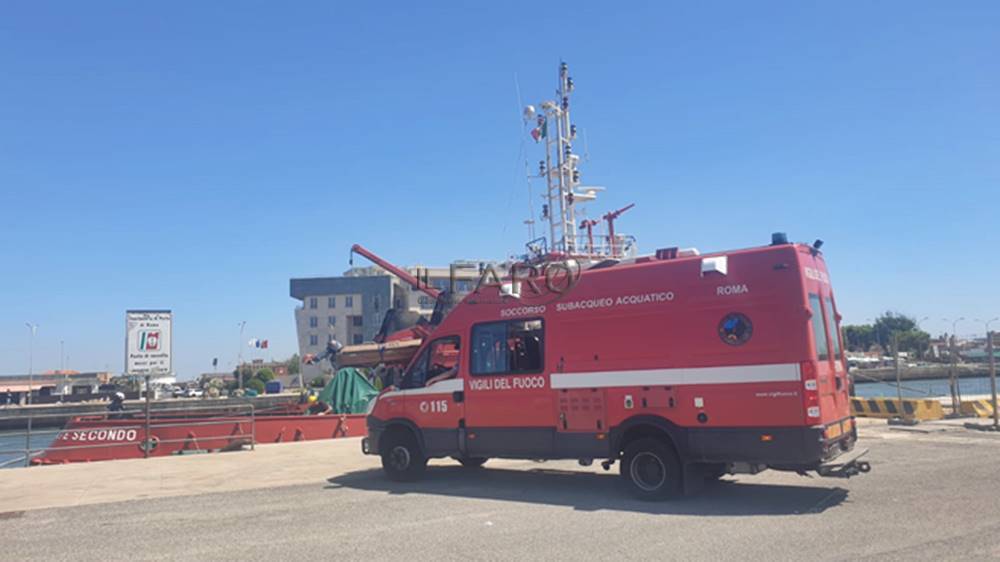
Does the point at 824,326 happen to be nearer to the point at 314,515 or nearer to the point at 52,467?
the point at 314,515

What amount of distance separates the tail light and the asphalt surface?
107 centimetres

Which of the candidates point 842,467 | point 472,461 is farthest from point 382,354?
point 842,467

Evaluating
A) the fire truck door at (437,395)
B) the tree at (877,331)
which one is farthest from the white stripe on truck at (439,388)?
the tree at (877,331)

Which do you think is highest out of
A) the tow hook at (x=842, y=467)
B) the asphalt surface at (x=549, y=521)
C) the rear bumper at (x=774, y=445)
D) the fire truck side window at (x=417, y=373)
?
the fire truck side window at (x=417, y=373)

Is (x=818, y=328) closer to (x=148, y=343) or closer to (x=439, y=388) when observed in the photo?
(x=439, y=388)

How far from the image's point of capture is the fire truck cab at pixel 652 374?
800 centimetres

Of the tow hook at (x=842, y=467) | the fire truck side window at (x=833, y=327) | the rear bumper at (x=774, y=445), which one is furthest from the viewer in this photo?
the fire truck side window at (x=833, y=327)

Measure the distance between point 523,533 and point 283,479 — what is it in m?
6.25

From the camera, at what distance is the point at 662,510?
315 inches

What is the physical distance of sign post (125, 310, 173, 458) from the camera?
49.7 ft

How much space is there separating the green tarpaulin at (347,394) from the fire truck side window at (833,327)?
17307 millimetres

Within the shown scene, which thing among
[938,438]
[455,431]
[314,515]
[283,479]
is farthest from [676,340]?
[938,438]

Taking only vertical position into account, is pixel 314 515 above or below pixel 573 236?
below

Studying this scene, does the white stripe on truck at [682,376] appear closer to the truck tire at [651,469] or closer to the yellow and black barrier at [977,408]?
the truck tire at [651,469]
